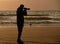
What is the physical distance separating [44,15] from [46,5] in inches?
54.7

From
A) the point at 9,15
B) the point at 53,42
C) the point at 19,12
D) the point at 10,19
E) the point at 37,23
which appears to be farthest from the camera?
the point at 9,15

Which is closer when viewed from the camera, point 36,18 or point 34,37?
point 34,37

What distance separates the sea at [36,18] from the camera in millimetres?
19841

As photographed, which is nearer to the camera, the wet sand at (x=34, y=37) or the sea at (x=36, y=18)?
the wet sand at (x=34, y=37)

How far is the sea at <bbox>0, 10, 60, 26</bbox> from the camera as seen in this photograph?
19841 mm

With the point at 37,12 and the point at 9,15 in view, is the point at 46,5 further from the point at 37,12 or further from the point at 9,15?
the point at 9,15

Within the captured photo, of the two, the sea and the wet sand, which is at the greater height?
the wet sand

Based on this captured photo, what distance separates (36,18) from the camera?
2167 centimetres

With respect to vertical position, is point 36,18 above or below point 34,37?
below

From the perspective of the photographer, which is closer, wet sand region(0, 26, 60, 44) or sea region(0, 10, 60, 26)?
wet sand region(0, 26, 60, 44)

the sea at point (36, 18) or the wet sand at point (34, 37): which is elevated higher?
the wet sand at point (34, 37)

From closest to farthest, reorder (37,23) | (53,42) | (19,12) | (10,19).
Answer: (19,12) → (53,42) → (37,23) → (10,19)

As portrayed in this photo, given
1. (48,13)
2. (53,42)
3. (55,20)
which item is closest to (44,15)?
(48,13)

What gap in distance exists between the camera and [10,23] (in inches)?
786
